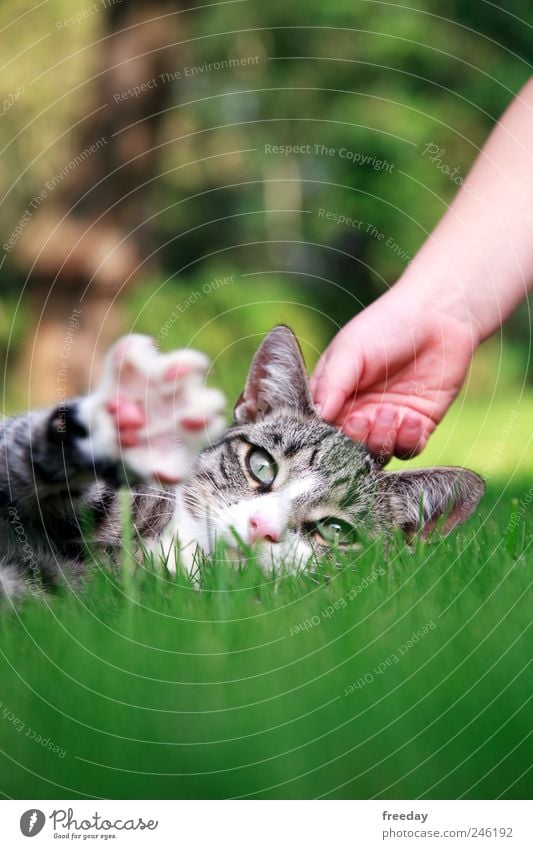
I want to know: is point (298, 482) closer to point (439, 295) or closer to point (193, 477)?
point (193, 477)

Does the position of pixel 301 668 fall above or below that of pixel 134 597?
below

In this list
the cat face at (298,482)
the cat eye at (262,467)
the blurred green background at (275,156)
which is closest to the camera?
the cat face at (298,482)

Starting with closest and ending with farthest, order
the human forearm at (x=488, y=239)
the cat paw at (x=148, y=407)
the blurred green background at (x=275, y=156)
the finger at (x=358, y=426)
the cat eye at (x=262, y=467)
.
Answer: the cat paw at (x=148, y=407)
the cat eye at (x=262, y=467)
the human forearm at (x=488, y=239)
the finger at (x=358, y=426)
the blurred green background at (x=275, y=156)

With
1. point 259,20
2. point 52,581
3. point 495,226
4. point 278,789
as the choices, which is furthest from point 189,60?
point 278,789

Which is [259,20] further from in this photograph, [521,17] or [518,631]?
[518,631]

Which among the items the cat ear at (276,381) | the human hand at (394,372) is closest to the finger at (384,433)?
the human hand at (394,372)

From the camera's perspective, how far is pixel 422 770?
128 centimetres

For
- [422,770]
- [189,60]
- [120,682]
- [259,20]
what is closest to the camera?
[422,770]

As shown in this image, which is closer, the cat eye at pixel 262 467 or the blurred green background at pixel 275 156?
the cat eye at pixel 262 467

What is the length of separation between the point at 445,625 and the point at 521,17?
5805mm

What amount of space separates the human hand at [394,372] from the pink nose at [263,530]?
19.7 inches

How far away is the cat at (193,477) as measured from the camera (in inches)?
61.1
